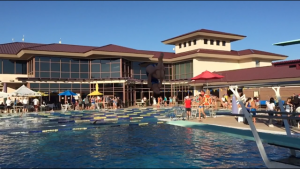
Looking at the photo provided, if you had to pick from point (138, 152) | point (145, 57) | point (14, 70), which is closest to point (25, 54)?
point (14, 70)

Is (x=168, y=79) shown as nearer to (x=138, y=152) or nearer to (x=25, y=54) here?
(x=25, y=54)

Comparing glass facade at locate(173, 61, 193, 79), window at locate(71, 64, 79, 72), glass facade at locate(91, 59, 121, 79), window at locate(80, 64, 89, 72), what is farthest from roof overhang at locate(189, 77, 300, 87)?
window at locate(71, 64, 79, 72)

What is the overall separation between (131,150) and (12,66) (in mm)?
31530

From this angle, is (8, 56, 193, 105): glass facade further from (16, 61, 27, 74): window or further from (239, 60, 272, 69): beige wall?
(239, 60, 272, 69): beige wall

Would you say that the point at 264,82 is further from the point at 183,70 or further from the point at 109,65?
the point at 183,70

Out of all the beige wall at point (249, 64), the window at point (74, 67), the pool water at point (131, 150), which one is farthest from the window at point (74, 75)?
the beige wall at point (249, 64)

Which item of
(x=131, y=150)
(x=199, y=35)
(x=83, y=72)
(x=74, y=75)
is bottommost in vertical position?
(x=131, y=150)

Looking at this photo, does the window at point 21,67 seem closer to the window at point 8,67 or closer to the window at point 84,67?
the window at point 8,67

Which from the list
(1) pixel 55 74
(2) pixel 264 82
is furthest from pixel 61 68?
(2) pixel 264 82

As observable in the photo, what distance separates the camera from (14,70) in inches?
1394

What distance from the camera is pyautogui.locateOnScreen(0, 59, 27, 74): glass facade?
34500 mm

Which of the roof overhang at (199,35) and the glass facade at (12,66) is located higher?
the roof overhang at (199,35)

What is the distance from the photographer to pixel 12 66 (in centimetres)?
3525

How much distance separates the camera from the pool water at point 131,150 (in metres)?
7.29
